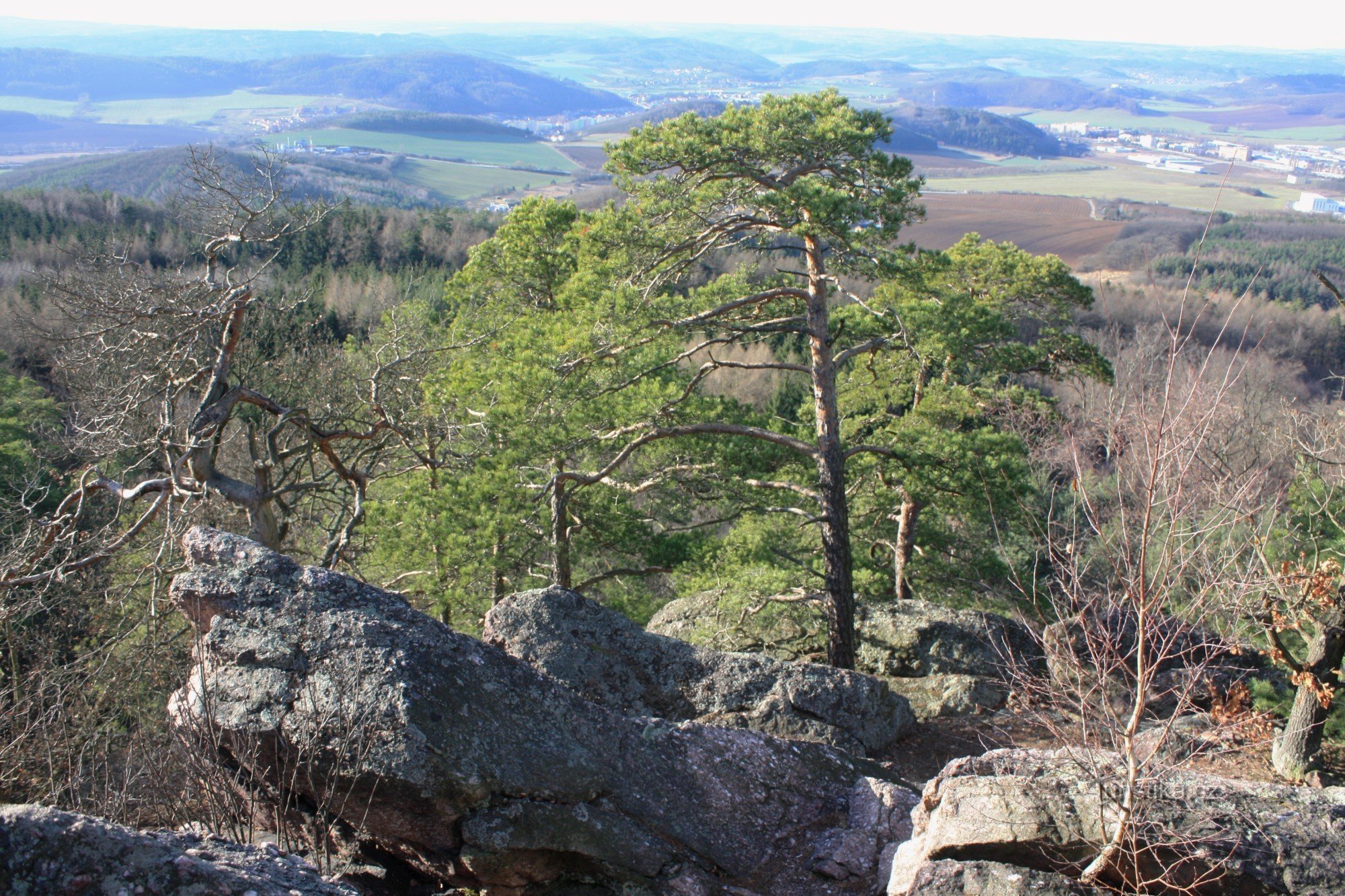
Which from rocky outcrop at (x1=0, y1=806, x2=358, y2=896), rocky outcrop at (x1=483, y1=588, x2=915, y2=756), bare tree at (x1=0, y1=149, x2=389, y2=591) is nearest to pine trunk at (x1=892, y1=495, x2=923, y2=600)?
rocky outcrop at (x1=483, y1=588, x2=915, y2=756)

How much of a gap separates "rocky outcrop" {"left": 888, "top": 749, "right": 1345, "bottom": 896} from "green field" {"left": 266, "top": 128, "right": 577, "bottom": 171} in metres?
130

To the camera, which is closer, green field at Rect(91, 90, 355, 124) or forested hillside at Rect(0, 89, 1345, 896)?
forested hillside at Rect(0, 89, 1345, 896)

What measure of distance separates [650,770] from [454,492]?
8.42 meters

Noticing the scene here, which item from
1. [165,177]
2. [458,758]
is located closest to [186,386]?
[458,758]

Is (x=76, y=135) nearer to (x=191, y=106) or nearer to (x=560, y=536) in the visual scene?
(x=191, y=106)

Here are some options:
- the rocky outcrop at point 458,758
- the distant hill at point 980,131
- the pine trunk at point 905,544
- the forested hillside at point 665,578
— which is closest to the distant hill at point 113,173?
the forested hillside at point 665,578

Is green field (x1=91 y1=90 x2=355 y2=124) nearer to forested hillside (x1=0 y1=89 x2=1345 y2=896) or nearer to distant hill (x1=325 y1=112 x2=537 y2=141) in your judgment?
distant hill (x1=325 y1=112 x2=537 y2=141)

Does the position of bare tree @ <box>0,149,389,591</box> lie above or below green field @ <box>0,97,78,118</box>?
below

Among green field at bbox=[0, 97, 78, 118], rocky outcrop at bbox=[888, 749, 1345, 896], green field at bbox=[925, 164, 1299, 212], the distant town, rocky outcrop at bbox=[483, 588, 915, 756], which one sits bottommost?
rocky outcrop at bbox=[483, 588, 915, 756]

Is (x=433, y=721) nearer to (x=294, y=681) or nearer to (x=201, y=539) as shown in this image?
(x=294, y=681)

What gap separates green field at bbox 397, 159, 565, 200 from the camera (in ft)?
356

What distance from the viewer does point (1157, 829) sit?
4668 millimetres

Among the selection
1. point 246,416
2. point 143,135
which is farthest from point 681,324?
point 143,135

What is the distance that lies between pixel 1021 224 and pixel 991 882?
91.3m
